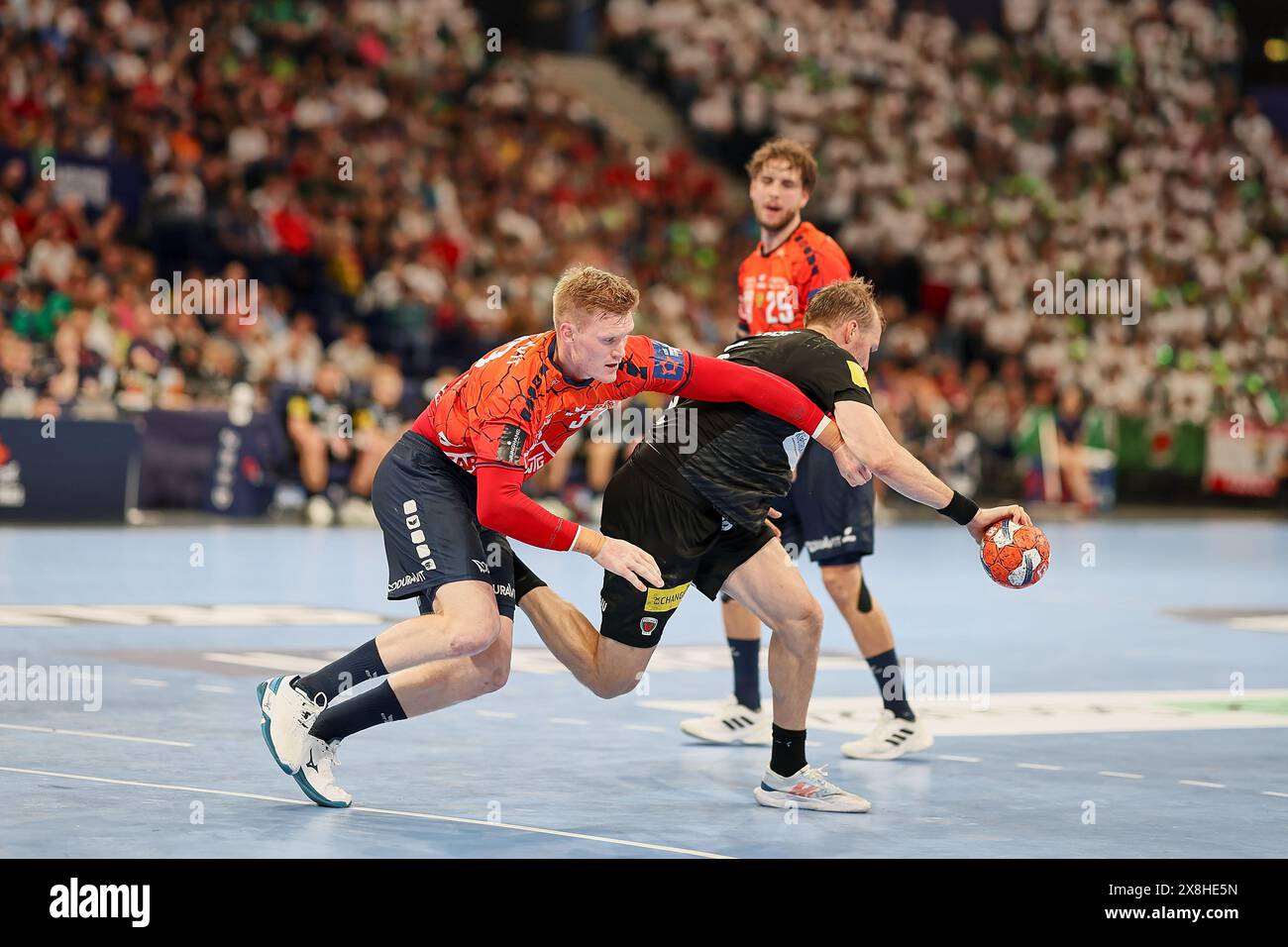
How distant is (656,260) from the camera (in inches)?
994

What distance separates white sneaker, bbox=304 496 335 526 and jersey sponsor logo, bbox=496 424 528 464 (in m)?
12.8

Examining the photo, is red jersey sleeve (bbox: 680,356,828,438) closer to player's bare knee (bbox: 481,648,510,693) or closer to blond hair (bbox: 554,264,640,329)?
blond hair (bbox: 554,264,640,329)

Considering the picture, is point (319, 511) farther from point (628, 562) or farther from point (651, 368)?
point (628, 562)

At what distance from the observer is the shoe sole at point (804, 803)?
20.8ft

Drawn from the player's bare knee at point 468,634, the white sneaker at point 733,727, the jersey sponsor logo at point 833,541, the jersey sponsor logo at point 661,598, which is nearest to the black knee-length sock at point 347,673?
the player's bare knee at point 468,634

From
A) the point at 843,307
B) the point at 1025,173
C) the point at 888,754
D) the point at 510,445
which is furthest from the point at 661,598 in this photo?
the point at 1025,173

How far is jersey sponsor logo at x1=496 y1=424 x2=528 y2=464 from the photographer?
19.7 feet

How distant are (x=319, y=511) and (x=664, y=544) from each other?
1237 cm

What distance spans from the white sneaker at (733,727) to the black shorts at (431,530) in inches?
63.2

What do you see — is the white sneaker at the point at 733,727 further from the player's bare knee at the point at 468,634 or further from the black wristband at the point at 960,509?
the player's bare knee at the point at 468,634

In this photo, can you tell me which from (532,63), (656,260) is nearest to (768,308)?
(656,260)

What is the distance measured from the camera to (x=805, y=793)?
643 centimetres

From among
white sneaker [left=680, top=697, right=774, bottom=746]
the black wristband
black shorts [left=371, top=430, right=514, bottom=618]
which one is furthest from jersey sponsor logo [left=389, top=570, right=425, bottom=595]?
white sneaker [left=680, top=697, right=774, bottom=746]
